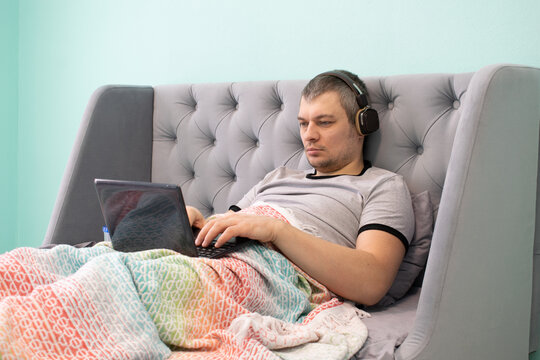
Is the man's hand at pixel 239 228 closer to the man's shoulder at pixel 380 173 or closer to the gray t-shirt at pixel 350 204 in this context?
the gray t-shirt at pixel 350 204

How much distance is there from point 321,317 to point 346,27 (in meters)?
0.84

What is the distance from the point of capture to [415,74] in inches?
52.6

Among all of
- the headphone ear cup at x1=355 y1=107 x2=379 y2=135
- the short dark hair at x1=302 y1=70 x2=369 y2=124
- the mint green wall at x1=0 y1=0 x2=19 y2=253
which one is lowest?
the mint green wall at x1=0 y1=0 x2=19 y2=253

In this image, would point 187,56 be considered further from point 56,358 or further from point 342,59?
point 56,358

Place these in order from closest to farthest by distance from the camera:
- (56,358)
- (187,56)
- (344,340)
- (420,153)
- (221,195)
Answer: (56,358) → (344,340) → (420,153) → (221,195) → (187,56)

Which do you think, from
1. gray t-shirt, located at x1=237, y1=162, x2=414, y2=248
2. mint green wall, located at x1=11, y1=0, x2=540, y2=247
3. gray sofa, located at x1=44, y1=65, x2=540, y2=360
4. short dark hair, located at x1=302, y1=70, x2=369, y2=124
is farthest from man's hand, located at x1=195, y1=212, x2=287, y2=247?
mint green wall, located at x1=11, y1=0, x2=540, y2=247


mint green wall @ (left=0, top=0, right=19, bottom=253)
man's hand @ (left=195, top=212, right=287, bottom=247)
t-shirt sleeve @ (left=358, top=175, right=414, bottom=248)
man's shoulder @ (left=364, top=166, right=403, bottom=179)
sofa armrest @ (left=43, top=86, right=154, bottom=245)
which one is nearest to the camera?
man's hand @ (left=195, top=212, right=287, bottom=247)

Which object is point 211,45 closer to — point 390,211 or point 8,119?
point 390,211

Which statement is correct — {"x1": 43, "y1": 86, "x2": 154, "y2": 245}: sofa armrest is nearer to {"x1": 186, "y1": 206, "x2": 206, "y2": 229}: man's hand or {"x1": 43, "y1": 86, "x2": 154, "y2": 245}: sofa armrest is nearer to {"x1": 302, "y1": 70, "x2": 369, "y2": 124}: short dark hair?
{"x1": 186, "y1": 206, "x2": 206, "y2": 229}: man's hand

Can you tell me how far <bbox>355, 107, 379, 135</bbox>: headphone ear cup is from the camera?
1303mm

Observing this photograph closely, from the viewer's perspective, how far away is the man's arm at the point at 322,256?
3.51 ft

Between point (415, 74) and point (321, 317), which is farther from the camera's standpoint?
point (415, 74)

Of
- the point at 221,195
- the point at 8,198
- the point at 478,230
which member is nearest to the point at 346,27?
the point at 221,195

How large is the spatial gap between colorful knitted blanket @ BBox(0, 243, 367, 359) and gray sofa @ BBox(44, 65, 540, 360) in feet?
0.44
